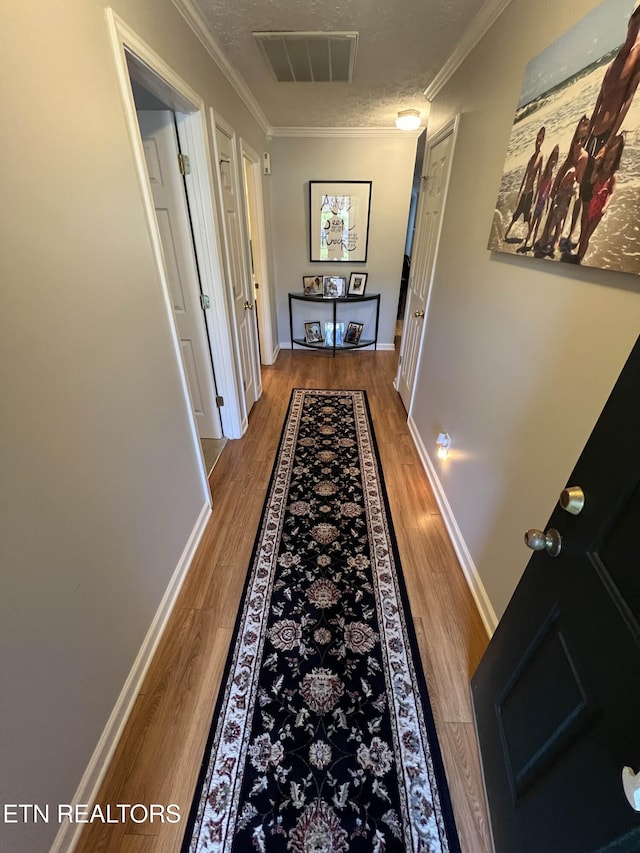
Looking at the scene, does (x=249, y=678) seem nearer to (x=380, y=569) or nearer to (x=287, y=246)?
(x=380, y=569)

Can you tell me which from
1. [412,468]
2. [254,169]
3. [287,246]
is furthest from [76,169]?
[287,246]

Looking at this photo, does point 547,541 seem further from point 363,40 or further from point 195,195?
point 363,40

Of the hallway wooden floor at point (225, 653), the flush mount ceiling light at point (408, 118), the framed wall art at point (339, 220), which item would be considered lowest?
the hallway wooden floor at point (225, 653)

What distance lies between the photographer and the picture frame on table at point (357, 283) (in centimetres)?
427

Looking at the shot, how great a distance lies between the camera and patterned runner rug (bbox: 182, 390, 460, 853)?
1.00 meters

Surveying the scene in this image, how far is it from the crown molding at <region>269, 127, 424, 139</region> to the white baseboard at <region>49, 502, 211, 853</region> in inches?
159

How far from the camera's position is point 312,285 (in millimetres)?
4289

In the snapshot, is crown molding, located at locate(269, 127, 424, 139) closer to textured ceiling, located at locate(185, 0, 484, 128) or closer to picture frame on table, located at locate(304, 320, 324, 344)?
textured ceiling, located at locate(185, 0, 484, 128)

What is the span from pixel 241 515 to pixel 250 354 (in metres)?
1.55

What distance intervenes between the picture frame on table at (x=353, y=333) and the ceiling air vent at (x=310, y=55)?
2.40 meters

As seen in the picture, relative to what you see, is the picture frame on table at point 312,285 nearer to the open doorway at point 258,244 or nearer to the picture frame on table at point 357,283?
the picture frame on table at point 357,283

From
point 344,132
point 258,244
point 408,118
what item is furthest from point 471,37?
point 258,244

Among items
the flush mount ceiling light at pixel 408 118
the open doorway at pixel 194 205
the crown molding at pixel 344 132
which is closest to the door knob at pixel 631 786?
the open doorway at pixel 194 205

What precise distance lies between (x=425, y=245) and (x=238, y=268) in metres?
1.42
